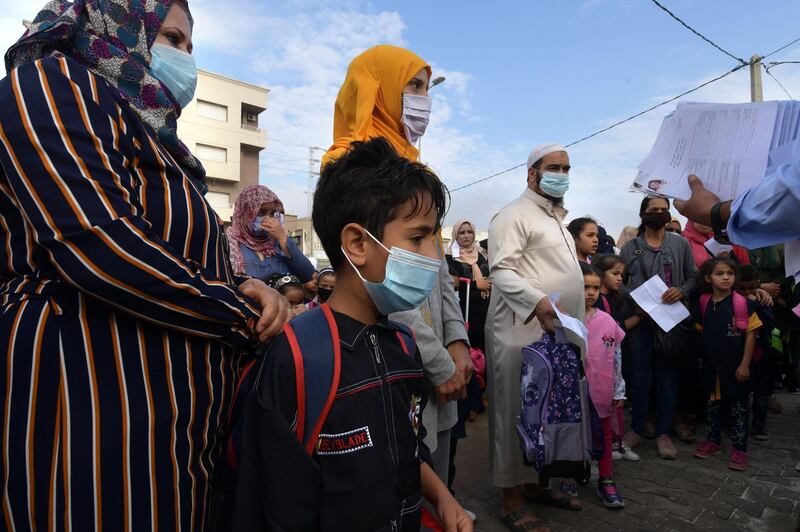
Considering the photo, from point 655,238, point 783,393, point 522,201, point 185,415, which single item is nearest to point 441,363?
point 185,415

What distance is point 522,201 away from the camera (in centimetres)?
326

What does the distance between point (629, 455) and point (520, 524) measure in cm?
174

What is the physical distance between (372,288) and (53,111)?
2.73 feet

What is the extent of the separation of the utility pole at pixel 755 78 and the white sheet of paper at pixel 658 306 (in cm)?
987

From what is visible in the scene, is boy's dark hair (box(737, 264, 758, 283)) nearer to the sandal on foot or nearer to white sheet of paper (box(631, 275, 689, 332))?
white sheet of paper (box(631, 275, 689, 332))

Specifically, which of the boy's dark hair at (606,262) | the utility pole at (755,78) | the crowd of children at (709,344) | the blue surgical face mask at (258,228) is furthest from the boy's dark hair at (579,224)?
the utility pole at (755,78)

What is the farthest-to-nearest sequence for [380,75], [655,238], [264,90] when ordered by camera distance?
1. [264,90]
2. [655,238]
3. [380,75]

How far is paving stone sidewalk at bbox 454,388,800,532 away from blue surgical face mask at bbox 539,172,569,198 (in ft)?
6.97

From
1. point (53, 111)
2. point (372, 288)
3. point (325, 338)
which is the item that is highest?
point (53, 111)

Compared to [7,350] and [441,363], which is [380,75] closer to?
[441,363]

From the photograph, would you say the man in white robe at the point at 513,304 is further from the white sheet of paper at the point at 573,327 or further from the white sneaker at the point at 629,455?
the white sneaker at the point at 629,455

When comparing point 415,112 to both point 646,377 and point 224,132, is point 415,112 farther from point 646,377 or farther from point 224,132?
point 224,132

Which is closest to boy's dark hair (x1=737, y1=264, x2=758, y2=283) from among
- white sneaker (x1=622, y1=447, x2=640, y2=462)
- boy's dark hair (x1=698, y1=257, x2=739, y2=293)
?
boy's dark hair (x1=698, y1=257, x2=739, y2=293)

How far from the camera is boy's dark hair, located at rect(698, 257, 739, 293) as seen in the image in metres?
4.32
